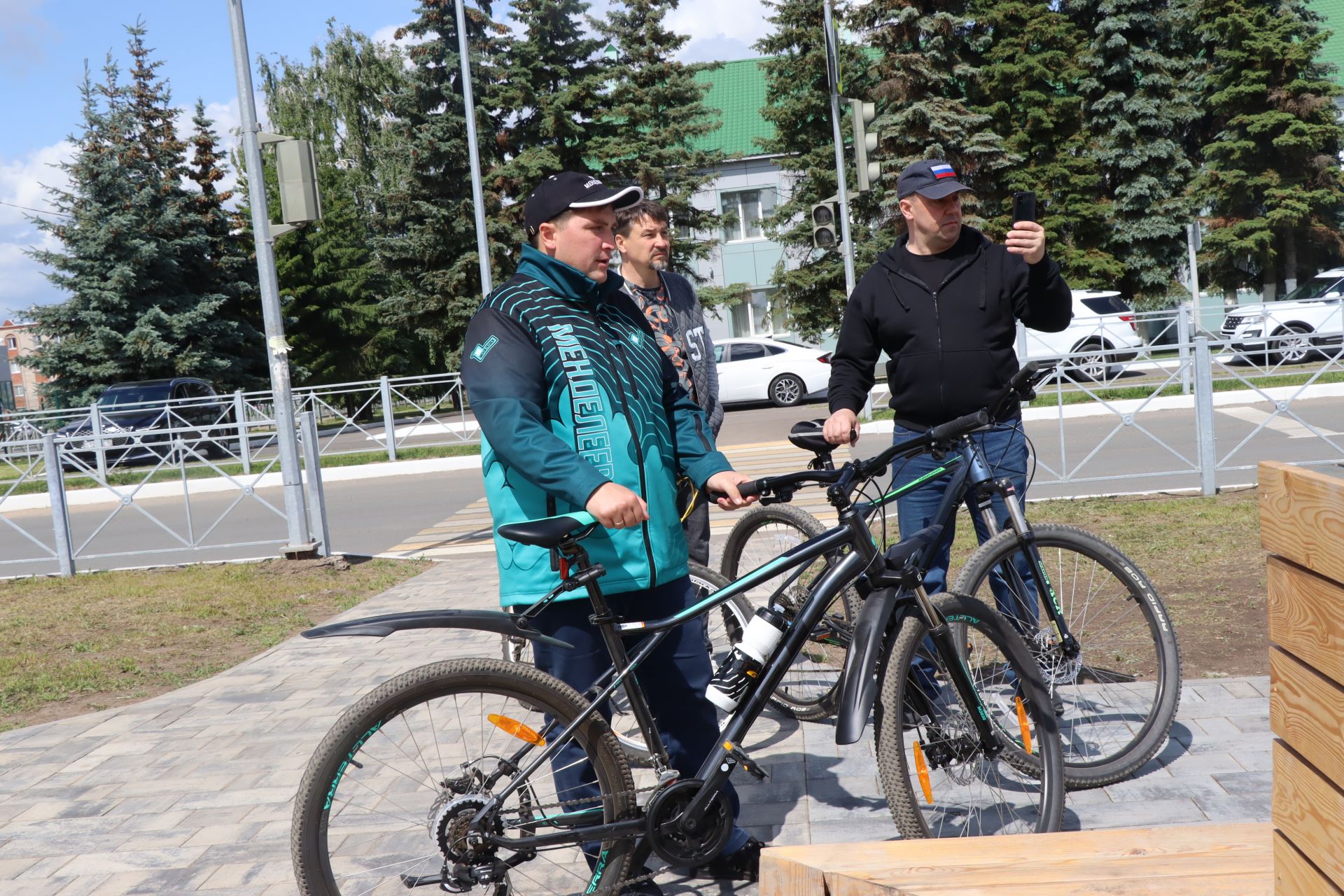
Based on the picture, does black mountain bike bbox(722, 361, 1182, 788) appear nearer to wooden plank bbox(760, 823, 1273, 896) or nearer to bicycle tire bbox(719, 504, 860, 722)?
bicycle tire bbox(719, 504, 860, 722)

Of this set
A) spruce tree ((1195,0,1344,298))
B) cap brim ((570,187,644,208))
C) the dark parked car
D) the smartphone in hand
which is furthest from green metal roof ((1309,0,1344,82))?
cap brim ((570,187,644,208))

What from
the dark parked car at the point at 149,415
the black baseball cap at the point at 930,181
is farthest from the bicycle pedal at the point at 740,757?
the dark parked car at the point at 149,415

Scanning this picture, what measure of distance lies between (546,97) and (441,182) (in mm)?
3883

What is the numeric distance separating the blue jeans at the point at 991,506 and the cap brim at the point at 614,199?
119 centimetres

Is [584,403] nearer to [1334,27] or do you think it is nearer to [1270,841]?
[1270,841]

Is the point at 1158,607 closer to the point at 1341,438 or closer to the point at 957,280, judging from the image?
the point at 957,280

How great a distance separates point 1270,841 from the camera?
7.60 ft

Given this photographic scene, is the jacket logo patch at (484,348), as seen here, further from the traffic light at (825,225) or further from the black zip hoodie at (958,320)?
the traffic light at (825,225)

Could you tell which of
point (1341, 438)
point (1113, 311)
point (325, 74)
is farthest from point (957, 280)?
point (325, 74)

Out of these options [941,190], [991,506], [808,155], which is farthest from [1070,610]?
[808,155]

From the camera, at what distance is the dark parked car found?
813 inches

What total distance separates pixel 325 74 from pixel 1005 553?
1639 inches

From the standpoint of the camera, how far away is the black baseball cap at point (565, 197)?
319 cm

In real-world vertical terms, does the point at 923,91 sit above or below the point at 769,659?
above
